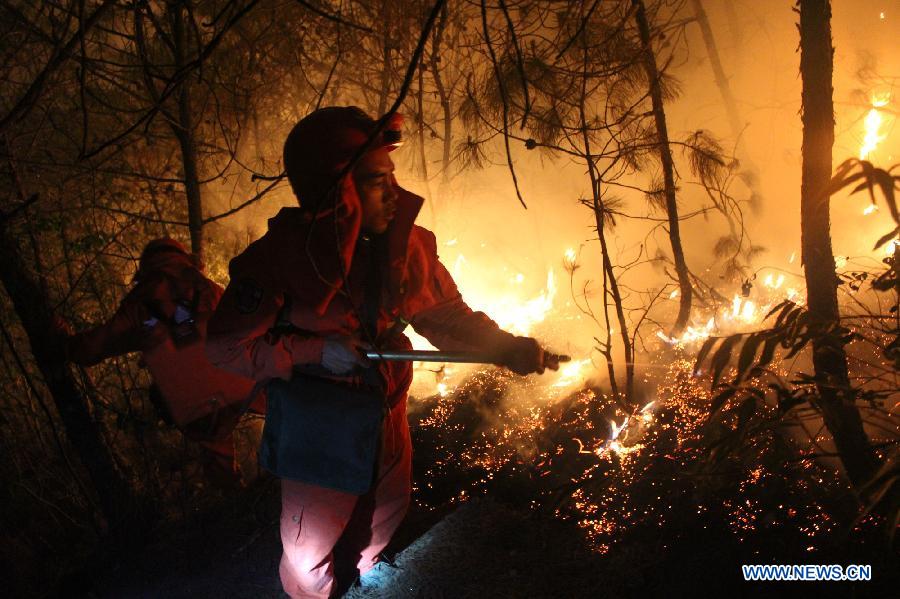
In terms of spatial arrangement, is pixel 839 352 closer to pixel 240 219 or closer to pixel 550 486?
pixel 550 486

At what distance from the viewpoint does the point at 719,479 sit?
122 inches

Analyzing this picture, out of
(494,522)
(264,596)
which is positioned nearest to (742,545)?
(494,522)

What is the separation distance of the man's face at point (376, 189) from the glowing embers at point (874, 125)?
10.4 m

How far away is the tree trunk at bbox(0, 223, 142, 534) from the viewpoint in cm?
302

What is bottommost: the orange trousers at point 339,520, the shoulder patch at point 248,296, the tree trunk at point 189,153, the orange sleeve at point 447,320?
the orange trousers at point 339,520

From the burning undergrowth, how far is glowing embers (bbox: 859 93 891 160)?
741cm

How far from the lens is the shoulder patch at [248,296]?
239 cm

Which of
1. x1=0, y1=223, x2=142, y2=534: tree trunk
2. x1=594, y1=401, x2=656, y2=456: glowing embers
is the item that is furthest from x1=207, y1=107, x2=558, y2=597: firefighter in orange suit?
x1=594, y1=401, x2=656, y2=456: glowing embers

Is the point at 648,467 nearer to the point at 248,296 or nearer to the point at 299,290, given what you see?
the point at 299,290

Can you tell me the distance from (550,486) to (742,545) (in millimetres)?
1295

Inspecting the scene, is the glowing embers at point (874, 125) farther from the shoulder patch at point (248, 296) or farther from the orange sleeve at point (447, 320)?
the shoulder patch at point (248, 296)

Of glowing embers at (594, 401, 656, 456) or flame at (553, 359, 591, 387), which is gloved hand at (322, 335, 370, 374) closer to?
glowing embers at (594, 401, 656, 456)

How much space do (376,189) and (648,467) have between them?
2.79m

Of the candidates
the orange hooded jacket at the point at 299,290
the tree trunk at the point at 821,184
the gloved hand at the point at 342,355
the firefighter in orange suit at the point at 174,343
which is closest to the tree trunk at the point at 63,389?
the firefighter in orange suit at the point at 174,343
